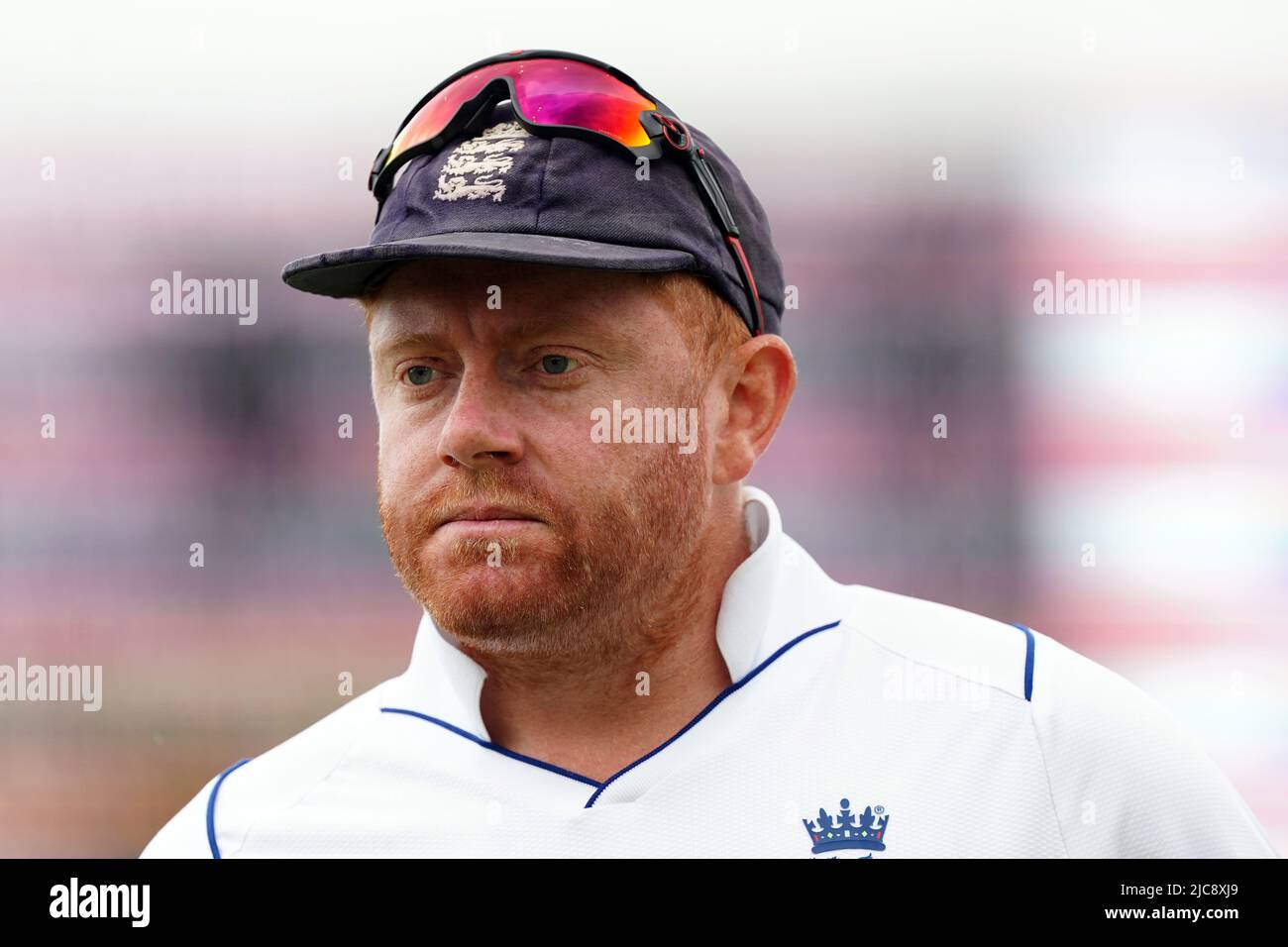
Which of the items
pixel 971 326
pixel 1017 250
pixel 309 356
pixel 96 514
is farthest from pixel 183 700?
pixel 1017 250

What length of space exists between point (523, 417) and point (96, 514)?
2703 mm

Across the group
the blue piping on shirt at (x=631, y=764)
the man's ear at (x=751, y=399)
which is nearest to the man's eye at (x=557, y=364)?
the man's ear at (x=751, y=399)

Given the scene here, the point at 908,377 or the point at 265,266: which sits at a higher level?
the point at 265,266

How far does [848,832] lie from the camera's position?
155 centimetres

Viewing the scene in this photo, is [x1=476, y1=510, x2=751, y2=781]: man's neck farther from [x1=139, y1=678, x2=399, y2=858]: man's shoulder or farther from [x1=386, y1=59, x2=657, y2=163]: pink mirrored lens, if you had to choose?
[x1=386, y1=59, x2=657, y2=163]: pink mirrored lens

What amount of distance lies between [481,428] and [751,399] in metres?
0.50

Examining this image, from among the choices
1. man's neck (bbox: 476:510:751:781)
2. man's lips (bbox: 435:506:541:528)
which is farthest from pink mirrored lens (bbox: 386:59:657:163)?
man's neck (bbox: 476:510:751:781)

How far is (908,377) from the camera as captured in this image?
3818mm

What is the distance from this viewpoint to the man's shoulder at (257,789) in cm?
173

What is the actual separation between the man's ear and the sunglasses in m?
0.04

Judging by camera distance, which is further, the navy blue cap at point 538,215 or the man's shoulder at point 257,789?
the man's shoulder at point 257,789

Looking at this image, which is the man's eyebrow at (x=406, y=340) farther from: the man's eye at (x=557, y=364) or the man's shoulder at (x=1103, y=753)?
the man's shoulder at (x=1103, y=753)

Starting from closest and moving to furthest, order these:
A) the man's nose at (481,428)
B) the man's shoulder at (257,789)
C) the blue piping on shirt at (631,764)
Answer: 1. the man's nose at (481,428)
2. the blue piping on shirt at (631,764)
3. the man's shoulder at (257,789)
